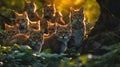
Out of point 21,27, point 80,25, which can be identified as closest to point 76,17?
point 80,25

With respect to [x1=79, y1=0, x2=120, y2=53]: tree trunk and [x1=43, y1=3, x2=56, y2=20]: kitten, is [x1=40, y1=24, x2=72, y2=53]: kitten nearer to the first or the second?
[x1=79, y1=0, x2=120, y2=53]: tree trunk

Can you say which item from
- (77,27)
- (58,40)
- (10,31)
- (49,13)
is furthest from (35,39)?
(49,13)

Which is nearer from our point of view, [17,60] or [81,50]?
[17,60]

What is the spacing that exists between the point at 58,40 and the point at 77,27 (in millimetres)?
1211

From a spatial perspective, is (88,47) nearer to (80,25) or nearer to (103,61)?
(80,25)

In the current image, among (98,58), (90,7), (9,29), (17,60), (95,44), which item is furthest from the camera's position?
(90,7)

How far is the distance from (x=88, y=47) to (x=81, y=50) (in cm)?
35

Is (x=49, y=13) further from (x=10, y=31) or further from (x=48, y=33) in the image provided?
(x=10, y=31)

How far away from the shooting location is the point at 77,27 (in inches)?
548

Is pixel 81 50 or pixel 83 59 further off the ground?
pixel 83 59

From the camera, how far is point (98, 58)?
521cm

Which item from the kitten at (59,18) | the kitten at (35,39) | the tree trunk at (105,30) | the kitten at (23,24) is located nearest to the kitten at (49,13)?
the kitten at (59,18)

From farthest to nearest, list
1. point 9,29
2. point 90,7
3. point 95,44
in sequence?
point 90,7, point 9,29, point 95,44

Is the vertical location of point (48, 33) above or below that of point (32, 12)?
below
